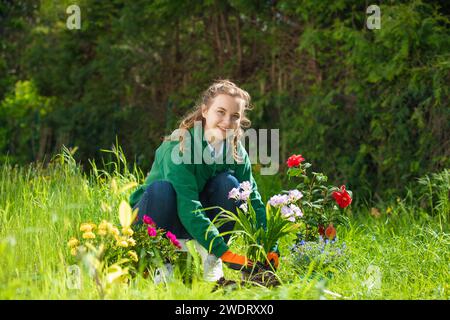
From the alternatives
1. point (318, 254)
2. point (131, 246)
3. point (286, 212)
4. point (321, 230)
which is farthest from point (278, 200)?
point (131, 246)

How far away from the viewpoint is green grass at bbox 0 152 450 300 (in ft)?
9.58

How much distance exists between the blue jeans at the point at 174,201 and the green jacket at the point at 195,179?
0.04 metres

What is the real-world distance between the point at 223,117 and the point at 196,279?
2.78 ft

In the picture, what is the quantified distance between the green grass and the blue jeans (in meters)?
0.29

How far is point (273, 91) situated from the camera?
23.4 ft

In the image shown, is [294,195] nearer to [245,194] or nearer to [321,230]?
[245,194]

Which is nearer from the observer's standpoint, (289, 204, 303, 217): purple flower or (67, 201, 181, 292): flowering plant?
(67, 201, 181, 292): flowering plant

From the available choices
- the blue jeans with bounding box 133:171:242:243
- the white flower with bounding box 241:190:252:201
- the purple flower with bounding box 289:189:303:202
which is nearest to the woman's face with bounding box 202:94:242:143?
the blue jeans with bounding box 133:171:242:243

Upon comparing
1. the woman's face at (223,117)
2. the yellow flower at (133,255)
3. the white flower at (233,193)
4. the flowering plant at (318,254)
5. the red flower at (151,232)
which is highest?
the woman's face at (223,117)

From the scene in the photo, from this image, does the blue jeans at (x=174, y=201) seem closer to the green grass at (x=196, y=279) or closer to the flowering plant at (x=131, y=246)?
the flowering plant at (x=131, y=246)

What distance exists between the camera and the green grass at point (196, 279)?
2.92 m

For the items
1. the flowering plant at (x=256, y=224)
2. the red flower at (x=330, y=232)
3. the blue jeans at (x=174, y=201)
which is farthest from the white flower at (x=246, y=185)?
the red flower at (x=330, y=232)

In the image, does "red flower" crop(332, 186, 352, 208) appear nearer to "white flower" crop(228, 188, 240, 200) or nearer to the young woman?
the young woman

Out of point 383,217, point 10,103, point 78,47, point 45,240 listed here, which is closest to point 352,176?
point 383,217
